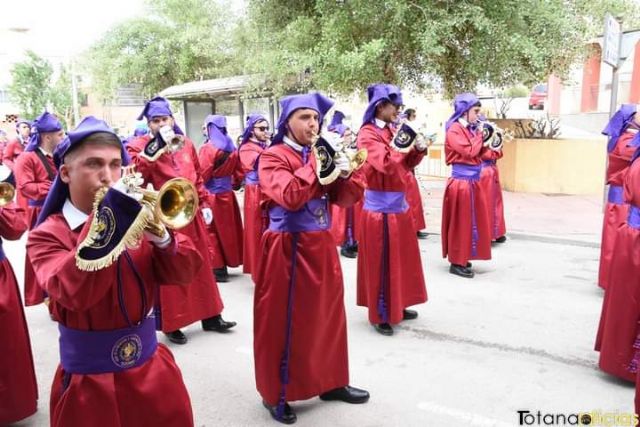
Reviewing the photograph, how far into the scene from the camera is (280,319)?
3561 mm

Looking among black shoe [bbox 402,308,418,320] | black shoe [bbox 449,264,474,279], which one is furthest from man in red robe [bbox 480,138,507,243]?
black shoe [bbox 402,308,418,320]

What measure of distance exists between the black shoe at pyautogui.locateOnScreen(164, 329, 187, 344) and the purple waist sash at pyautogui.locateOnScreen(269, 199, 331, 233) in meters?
2.04

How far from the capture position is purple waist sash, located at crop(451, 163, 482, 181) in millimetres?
7156

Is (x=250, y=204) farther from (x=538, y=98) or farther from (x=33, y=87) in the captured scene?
(x=33, y=87)

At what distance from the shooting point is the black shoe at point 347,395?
3.90 meters

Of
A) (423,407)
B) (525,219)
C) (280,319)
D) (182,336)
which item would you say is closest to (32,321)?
(182,336)

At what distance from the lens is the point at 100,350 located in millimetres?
2090

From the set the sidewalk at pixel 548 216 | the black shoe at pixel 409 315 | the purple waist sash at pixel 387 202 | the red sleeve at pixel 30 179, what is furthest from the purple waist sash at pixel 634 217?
the red sleeve at pixel 30 179

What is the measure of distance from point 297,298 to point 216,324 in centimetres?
210

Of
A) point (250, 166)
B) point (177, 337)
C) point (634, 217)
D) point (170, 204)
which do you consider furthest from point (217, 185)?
point (170, 204)

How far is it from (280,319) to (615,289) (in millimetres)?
2375

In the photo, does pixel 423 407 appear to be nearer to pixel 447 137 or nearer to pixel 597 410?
pixel 597 410

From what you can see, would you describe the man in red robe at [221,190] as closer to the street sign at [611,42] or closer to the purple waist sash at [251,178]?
the purple waist sash at [251,178]

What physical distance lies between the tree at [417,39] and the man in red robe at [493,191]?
197 cm
